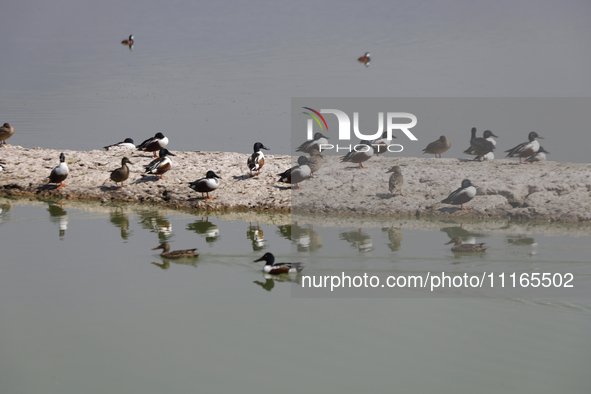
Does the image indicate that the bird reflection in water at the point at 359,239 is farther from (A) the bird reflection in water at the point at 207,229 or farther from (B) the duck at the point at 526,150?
(B) the duck at the point at 526,150

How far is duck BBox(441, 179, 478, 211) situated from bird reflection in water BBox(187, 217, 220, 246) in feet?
21.8

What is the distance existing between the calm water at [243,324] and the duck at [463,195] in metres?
2.15

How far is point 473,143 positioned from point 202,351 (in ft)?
47.6

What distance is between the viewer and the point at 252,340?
7.70m

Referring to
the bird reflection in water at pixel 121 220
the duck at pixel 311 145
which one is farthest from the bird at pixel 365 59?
the bird reflection in water at pixel 121 220

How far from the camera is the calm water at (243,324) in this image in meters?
6.77

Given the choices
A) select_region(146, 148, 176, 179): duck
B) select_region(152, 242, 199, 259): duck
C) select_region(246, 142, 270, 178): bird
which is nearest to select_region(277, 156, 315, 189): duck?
select_region(246, 142, 270, 178): bird

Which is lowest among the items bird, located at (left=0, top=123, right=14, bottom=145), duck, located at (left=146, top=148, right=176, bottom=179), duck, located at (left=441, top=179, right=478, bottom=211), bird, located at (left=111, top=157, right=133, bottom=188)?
duck, located at (left=441, top=179, right=478, bottom=211)

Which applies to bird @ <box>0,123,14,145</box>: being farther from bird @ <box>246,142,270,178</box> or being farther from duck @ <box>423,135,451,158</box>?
duck @ <box>423,135,451,158</box>

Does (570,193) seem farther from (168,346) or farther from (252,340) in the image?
(168,346)

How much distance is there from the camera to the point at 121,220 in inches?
603

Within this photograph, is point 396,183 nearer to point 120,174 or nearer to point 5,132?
point 120,174

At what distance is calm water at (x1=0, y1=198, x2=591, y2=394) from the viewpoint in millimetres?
6766

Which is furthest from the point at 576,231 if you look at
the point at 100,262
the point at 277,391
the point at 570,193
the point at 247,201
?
the point at 100,262
